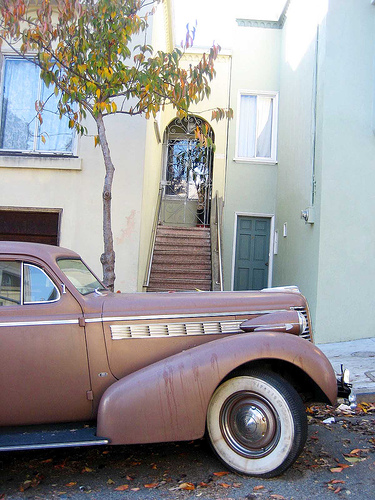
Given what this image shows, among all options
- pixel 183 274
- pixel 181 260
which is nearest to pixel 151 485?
pixel 183 274

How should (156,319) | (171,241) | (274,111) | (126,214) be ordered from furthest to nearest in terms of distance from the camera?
1. (274,111)
2. (171,241)
3. (126,214)
4. (156,319)

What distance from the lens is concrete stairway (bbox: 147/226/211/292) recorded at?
9.02 m

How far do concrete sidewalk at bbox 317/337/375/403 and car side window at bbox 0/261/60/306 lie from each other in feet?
11.8

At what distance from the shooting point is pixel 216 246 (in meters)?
9.98

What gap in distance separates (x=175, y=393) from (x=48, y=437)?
94 cm

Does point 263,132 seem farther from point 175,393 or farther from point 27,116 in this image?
point 175,393

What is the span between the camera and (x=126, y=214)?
24.3ft

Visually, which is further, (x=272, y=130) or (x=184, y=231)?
(x=272, y=130)

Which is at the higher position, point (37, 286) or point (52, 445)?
point (37, 286)

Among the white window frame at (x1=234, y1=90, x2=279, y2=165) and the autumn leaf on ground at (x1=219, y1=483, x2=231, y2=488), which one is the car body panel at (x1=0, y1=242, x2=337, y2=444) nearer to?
the autumn leaf on ground at (x1=219, y1=483, x2=231, y2=488)

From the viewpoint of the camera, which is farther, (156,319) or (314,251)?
(314,251)

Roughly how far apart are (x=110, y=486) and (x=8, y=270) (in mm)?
1747

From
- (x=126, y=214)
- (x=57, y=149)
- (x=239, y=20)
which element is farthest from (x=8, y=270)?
(x=239, y=20)

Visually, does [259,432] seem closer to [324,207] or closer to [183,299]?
[183,299]
